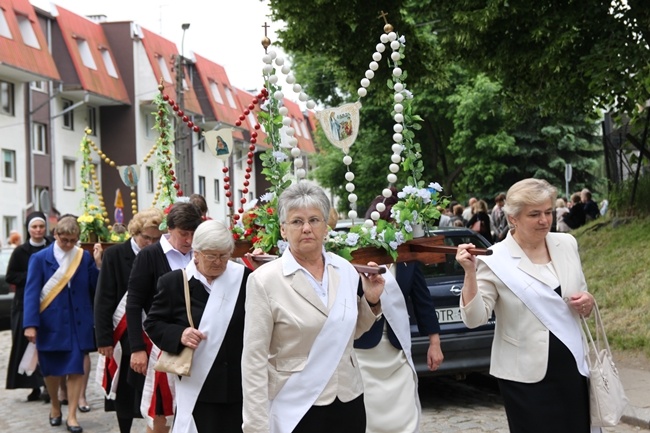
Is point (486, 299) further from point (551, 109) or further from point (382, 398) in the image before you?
point (551, 109)

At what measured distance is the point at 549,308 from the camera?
16.0 ft

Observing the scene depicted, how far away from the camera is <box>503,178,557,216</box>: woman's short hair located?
4914mm

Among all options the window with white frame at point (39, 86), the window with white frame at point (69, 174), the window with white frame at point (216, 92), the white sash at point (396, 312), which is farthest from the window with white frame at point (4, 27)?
the white sash at point (396, 312)

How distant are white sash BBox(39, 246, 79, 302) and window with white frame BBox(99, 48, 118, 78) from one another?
42.6 m

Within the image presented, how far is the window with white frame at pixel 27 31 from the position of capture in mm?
43531

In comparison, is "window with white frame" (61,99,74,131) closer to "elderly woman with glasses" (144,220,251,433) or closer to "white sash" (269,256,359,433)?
"elderly woman with glasses" (144,220,251,433)

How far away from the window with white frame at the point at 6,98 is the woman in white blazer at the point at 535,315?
3906 centimetres

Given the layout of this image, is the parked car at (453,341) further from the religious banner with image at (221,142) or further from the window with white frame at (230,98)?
the window with white frame at (230,98)

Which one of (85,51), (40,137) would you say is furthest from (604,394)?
(85,51)

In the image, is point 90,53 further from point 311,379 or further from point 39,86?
point 311,379

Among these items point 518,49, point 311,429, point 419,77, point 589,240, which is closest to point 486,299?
point 311,429

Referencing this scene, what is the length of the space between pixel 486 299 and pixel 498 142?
35.3 meters

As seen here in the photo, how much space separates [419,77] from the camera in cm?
1953

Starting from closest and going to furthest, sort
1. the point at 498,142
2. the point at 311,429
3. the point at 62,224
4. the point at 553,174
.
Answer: the point at 311,429, the point at 62,224, the point at 498,142, the point at 553,174
